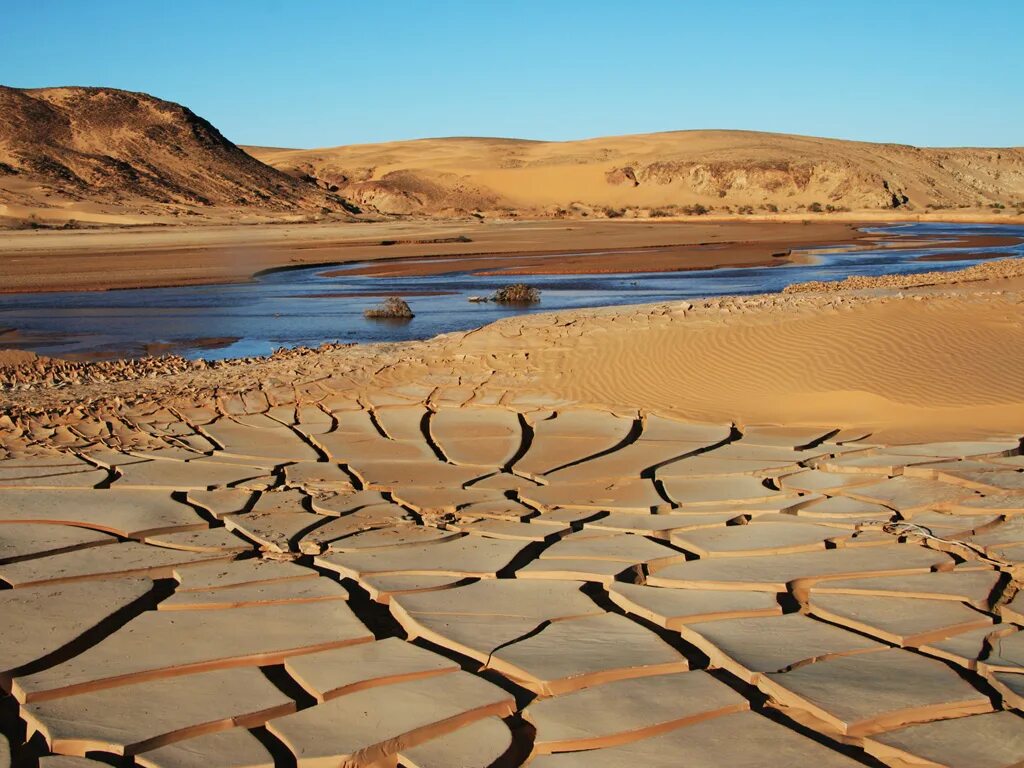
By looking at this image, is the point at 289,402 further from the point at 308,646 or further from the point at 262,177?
the point at 262,177

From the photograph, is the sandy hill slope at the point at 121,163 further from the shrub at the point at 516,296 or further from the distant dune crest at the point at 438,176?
the shrub at the point at 516,296

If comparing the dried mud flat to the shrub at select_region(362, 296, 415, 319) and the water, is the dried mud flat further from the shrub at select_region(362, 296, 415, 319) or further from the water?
the shrub at select_region(362, 296, 415, 319)

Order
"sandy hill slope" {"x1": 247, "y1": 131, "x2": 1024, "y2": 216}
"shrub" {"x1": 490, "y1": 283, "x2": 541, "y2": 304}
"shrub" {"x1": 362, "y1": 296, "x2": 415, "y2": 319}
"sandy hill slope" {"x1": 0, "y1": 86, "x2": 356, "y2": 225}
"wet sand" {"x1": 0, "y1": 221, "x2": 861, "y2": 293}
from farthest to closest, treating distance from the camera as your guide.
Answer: "sandy hill slope" {"x1": 247, "y1": 131, "x2": 1024, "y2": 216}
"sandy hill slope" {"x1": 0, "y1": 86, "x2": 356, "y2": 225}
"wet sand" {"x1": 0, "y1": 221, "x2": 861, "y2": 293}
"shrub" {"x1": 490, "y1": 283, "x2": 541, "y2": 304}
"shrub" {"x1": 362, "y1": 296, "x2": 415, "y2": 319}

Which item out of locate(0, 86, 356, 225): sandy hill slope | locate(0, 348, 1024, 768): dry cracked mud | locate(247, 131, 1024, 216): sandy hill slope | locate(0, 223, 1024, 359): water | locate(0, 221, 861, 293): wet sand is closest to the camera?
locate(0, 348, 1024, 768): dry cracked mud

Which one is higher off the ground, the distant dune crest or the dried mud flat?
the distant dune crest

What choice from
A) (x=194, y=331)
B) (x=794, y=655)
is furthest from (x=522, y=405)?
(x=194, y=331)

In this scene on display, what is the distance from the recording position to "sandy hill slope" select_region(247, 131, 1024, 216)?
59406 mm

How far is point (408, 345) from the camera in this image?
1079 centimetres

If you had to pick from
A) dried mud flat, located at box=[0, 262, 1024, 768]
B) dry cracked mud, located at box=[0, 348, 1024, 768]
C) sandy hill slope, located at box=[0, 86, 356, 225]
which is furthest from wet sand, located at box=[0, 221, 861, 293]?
dry cracked mud, located at box=[0, 348, 1024, 768]

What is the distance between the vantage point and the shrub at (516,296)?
17172 mm

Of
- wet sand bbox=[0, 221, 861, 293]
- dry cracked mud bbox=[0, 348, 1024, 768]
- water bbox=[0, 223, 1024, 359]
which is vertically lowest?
dry cracked mud bbox=[0, 348, 1024, 768]

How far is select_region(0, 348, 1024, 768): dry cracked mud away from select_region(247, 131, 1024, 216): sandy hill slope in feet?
169

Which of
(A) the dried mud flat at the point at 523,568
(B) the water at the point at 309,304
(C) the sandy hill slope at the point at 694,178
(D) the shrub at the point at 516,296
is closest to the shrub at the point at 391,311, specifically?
(B) the water at the point at 309,304

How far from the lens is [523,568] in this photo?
436 cm
